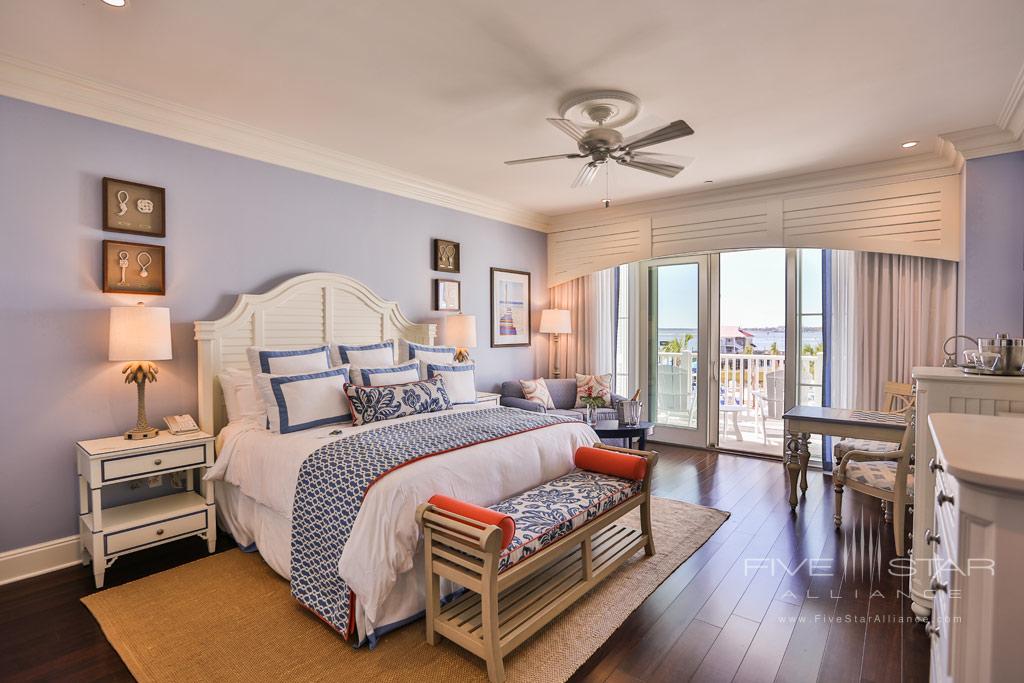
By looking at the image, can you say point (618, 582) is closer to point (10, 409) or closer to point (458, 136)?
point (458, 136)

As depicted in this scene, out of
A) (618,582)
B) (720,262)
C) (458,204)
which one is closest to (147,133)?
(458,204)

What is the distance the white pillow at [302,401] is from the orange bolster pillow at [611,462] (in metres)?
1.53

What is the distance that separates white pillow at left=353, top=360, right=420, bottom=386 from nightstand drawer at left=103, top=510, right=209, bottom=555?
122cm

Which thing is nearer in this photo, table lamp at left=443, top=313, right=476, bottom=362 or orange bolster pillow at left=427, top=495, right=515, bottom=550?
orange bolster pillow at left=427, top=495, right=515, bottom=550

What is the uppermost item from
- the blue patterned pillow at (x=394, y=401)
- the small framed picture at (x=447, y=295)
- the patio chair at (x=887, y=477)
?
the small framed picture at (x=447, y=295)

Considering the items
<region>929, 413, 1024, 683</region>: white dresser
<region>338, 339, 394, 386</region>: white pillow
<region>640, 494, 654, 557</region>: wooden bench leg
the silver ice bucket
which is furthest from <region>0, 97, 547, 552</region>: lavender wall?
<region>929, 413, 1024, 683</region>: white dresser

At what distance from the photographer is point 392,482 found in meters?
2.21

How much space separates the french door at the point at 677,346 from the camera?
5.61 meters

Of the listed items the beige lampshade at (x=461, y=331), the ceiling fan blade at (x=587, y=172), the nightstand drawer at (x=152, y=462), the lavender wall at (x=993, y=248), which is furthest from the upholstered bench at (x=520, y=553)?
the lavender wall at (x=993, y=248)

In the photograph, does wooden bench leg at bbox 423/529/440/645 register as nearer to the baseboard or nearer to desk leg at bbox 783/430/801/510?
the baseboard

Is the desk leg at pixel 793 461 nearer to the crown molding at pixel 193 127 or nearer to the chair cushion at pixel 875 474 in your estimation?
the chair cushion at pixel 875 474

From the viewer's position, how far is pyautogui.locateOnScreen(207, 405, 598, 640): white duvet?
2119 mm

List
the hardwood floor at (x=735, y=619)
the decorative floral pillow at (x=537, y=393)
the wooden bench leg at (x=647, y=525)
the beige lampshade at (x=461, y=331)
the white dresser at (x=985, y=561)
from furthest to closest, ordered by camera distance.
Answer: the decorative floral pillow at (x=537, y=393) < the beige lampshade at (x=461, y=331) < the wooden bench leg at (x=647, y=525) < the hardwood floor at (x=735, y=619) < the white dresser at (x=985, y=561)

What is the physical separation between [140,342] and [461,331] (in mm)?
2577
